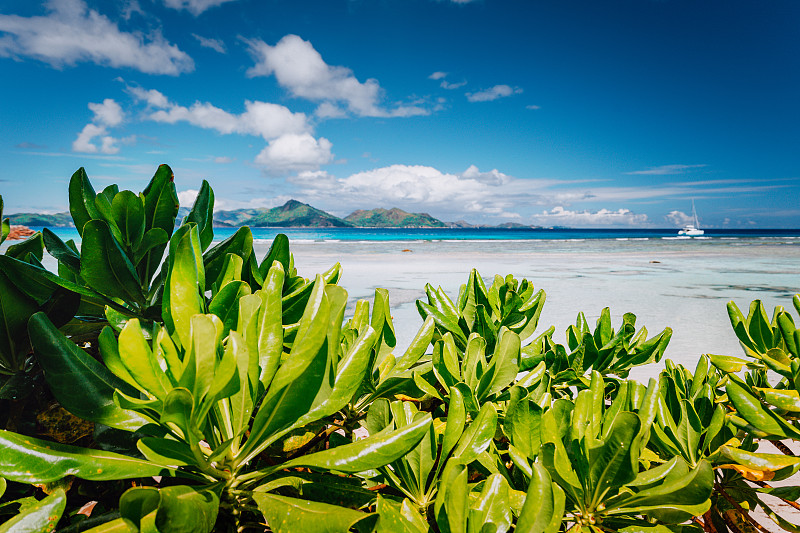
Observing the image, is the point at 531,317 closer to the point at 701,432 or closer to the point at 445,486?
the point at 701,432

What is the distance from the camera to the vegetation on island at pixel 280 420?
1.31 ft

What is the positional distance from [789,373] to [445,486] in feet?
2.17

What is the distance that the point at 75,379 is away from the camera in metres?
0.46

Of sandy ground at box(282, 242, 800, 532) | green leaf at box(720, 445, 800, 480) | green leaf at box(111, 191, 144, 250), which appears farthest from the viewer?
sandy ground at box(282, 242, 800, 532)

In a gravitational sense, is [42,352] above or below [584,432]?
above

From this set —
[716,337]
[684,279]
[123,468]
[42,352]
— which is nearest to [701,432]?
[123,468]

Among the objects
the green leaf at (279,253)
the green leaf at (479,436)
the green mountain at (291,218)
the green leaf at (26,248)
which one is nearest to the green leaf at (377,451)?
the green leaf at (479,436)

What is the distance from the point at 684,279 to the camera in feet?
23.4

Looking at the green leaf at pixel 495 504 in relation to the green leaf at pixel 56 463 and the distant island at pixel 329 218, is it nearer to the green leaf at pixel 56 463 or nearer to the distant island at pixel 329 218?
the green leaf at pixel 56 463

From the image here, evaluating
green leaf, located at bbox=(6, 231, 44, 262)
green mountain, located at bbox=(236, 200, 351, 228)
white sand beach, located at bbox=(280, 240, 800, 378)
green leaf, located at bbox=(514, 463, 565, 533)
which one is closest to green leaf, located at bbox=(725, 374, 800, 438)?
green leaf, located at bbox=(514, 463, 565, 533)

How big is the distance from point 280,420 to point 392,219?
355 ft

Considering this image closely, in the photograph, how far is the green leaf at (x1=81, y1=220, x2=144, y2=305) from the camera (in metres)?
0.58

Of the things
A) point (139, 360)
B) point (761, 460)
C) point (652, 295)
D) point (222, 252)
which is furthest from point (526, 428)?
point (652, 295)

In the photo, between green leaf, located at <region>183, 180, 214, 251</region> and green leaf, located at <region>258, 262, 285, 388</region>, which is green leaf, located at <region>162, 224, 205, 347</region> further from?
green leaf, located at <region>183, 180, 214, 251</region>
